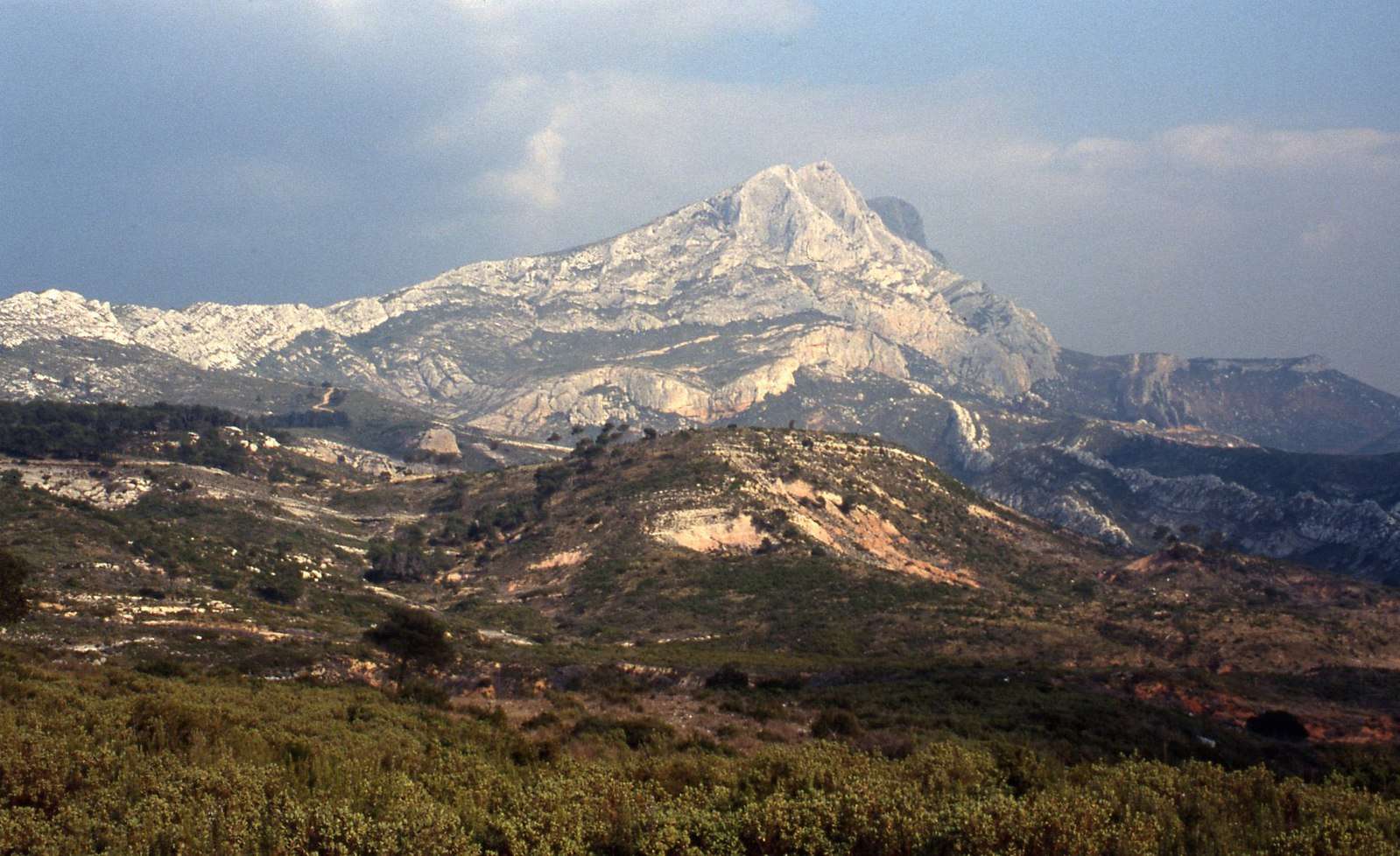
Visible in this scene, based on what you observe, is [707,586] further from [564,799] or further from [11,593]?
[564,799]

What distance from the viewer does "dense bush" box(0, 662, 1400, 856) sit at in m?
14.3

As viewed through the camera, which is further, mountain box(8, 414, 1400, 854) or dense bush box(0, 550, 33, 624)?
dense bush box(0, 550, 33, 624)

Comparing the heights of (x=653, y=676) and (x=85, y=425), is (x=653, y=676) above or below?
below

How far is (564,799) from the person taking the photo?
16.6 metres

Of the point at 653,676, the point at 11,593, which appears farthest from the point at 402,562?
the point at 653,676

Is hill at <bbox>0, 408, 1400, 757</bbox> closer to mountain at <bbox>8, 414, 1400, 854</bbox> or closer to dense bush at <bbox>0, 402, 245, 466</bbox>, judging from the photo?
mountain at <bbox>8, 414, 1400, 854</bbox>

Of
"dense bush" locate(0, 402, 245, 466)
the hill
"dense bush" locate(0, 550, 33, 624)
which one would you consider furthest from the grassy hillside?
"dense bush" locate(0, 402, 245, 466)

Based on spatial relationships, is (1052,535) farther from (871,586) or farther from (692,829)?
(692,829)

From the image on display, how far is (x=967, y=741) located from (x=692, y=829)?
51.0ft

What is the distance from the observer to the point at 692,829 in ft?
50.2

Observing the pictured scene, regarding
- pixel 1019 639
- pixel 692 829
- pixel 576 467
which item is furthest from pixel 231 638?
pixel 576 467

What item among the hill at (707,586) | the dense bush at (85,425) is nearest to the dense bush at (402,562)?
the hill at (707,586)

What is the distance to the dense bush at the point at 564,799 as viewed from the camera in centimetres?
1432

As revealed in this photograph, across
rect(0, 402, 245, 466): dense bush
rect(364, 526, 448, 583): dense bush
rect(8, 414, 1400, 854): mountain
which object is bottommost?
rect(364, 526, 448, 583): dense bush
